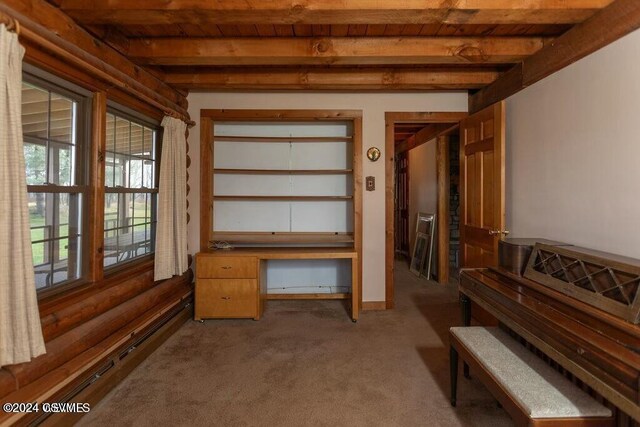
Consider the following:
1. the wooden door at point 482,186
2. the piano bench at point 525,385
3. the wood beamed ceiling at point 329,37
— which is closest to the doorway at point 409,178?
the wood beamed ceiling at point 329,37

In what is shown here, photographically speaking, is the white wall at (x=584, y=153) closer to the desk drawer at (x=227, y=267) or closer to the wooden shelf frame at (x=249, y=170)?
the wooden shelf frame at (x=249, y=170)

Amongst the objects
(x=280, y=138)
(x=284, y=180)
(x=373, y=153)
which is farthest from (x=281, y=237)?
(x=373, y=153)

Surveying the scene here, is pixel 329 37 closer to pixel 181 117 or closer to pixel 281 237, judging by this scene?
pixel 181 117

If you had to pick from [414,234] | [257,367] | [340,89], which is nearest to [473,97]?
[340,89]

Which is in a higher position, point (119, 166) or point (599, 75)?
point (599, 75)

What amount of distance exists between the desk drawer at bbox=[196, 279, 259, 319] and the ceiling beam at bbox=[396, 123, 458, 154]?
118 inches

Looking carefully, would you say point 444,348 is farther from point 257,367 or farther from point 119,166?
point 119,166

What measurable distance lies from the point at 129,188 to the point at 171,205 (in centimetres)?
38

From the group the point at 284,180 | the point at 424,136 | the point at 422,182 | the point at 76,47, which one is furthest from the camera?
the point at 422,182

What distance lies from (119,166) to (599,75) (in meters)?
3.49

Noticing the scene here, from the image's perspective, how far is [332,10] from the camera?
1983 mm

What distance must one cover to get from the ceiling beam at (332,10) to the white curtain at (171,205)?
1114mm

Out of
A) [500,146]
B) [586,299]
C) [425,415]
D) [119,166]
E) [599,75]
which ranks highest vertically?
[599,75]

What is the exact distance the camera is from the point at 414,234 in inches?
240
